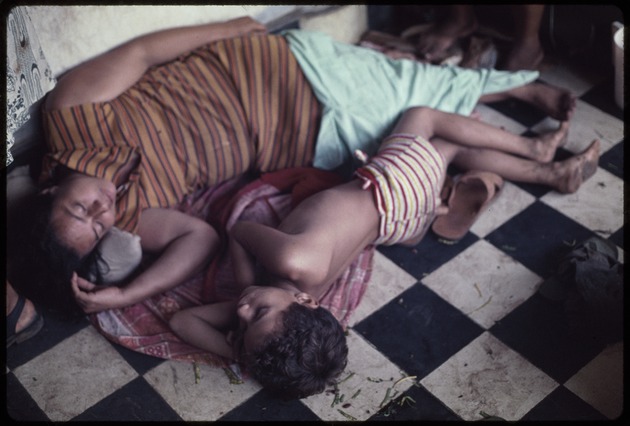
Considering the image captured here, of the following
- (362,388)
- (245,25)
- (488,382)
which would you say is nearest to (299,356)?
(362,388)

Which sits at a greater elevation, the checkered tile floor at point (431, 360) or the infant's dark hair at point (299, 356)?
the infant's dark hair at point (299, 356)

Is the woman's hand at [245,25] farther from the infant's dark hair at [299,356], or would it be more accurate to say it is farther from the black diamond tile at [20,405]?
the black diamond tile at [20,405]

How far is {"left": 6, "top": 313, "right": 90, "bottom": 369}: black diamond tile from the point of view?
192cm

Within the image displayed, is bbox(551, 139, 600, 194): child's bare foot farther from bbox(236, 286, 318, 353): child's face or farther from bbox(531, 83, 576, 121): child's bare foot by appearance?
bbox(236, 286, 318, 353): child's face

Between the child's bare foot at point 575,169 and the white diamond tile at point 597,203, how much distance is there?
3cm

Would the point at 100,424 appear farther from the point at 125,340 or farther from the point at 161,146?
the point at 161,146

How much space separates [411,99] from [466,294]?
0.63 m

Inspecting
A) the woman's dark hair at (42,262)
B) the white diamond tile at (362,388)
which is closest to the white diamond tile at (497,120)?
the white diamond tile at (362,388)

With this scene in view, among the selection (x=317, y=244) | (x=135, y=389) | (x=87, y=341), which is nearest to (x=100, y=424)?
(x=135, y=389)

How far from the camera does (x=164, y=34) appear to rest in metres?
2.26

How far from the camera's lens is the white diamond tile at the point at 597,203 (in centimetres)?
215

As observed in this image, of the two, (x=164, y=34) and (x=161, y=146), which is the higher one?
(x=164, y=34)

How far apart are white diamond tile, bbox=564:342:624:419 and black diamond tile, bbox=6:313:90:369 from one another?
121 cm

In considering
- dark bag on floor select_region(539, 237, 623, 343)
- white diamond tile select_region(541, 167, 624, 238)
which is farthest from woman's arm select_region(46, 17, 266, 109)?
dark bag on floor select_region(539, 237, 623, 343)
